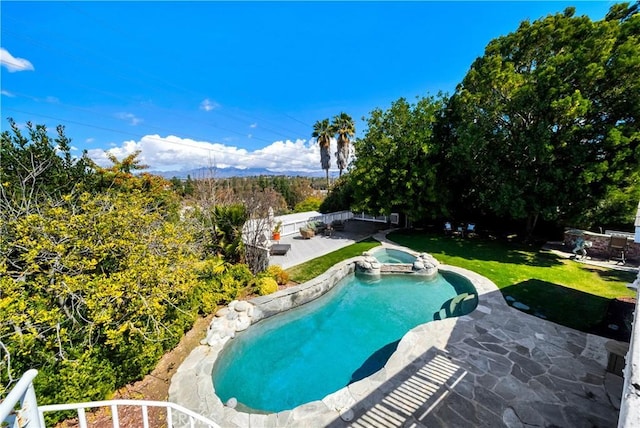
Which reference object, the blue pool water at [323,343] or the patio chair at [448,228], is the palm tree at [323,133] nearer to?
the patio chair at [448,228]

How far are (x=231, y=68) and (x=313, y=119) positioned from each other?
10.7 meters

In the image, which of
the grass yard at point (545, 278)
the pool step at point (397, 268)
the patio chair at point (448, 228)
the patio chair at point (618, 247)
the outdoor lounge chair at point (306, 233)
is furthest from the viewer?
the patio chair at point (448, 228)

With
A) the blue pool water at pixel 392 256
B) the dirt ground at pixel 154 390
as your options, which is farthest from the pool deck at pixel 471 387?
the blue pool water at pixel 392 256

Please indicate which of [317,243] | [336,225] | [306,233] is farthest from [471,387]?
[336,225]

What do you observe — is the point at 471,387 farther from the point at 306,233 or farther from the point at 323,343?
the point at 306,233

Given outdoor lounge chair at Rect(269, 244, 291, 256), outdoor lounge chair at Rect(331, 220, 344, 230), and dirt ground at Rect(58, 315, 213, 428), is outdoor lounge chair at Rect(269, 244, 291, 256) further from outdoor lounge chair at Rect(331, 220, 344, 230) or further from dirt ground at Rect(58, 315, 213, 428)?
outdoor lounge chair at Rect(331, 220, 344, 230)

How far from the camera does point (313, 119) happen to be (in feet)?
84.5

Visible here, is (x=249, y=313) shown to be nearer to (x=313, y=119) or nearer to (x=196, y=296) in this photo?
(x=196, y=296)

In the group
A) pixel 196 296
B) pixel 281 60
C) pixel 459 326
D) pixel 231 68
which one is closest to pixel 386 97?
pixel 281 60

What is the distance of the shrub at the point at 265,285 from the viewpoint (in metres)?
7.89

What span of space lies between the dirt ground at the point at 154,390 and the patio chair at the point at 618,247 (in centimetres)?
1623

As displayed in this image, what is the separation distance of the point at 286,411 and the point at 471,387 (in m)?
3.27

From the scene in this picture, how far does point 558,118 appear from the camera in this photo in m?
10.9

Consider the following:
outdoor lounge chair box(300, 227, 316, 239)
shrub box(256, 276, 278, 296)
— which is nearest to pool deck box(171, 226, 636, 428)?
shrub box(256, 276, 278, 296)
